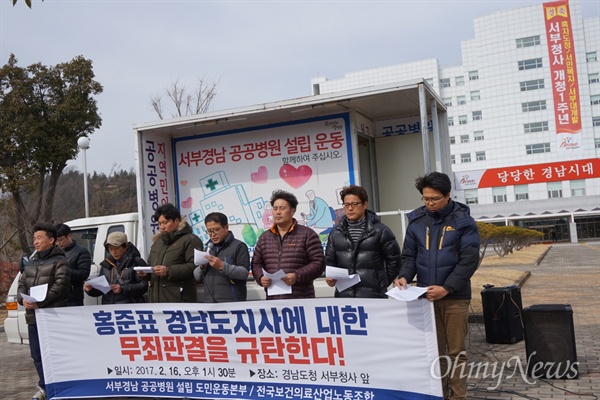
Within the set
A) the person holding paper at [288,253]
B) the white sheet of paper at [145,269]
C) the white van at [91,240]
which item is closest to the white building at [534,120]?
the white van at [91,240]

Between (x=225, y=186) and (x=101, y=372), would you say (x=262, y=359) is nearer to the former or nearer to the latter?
(x=101, y=372)

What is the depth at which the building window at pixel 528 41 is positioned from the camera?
186 feet

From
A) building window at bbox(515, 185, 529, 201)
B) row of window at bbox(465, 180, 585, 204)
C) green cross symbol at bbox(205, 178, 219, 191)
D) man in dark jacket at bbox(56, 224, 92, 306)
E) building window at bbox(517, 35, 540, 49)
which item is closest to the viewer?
man in dark jacket at bbox(56, 224, 92, 306)

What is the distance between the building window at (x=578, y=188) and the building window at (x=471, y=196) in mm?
8742

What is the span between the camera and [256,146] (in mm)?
7078

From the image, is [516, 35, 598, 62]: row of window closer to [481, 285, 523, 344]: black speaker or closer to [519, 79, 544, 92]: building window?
[519, 79, 544, 92]: building window

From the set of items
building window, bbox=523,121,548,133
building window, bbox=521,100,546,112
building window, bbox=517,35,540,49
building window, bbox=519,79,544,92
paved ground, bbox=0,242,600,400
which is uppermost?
building window, bbox=517,35,540,49

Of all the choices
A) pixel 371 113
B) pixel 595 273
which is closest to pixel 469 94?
pixel 595 273

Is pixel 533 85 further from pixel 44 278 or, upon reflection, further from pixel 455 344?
pixel 44 278

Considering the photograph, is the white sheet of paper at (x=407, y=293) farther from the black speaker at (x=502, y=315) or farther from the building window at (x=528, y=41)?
the building window at (x=528, y=41)

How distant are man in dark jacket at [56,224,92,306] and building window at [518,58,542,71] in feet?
192

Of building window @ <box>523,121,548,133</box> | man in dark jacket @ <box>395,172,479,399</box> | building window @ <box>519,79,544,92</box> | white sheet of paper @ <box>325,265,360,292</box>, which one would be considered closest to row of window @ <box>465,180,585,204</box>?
building window @ <box>523,121,548,133</box>

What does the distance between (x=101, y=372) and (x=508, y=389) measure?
12.1 ft

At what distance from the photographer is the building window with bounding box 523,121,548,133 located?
5653cm
